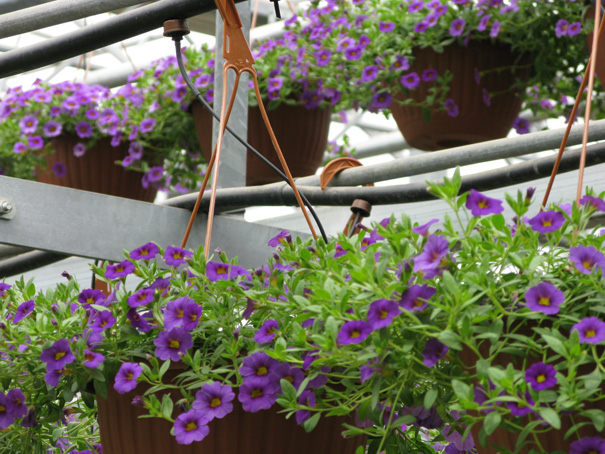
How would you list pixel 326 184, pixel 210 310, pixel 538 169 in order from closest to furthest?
pixel 210 310 → pixel 538 169 → pixel 326 184

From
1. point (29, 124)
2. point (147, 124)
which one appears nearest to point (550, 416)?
point (147, 124)

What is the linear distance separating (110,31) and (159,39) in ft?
15.3

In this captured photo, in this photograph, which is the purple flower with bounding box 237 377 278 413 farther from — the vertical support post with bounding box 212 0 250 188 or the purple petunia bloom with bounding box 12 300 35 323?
the vertical support post with bounding box 212 0 250 188

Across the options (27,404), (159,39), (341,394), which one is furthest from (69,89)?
(159,39)

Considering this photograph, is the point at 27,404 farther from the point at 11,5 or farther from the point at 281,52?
the point at 281,52

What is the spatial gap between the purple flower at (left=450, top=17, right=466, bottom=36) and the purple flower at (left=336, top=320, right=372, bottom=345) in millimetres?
1281

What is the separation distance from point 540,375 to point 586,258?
A: 105 millimetres

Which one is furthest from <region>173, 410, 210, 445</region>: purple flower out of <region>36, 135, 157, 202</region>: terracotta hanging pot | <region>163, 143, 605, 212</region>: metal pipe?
<region>36, 135, 157, 202</region>: terracotta hanging pot

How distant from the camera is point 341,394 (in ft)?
2.65

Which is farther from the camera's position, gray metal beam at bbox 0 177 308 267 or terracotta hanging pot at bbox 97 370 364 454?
gray metal beam at bbox 0 177 308 267

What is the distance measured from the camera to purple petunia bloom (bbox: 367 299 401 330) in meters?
0.72

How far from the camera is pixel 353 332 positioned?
0.74m

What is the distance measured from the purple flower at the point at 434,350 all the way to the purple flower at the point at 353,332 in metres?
0.05

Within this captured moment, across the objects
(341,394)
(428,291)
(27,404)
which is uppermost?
(428,291)
